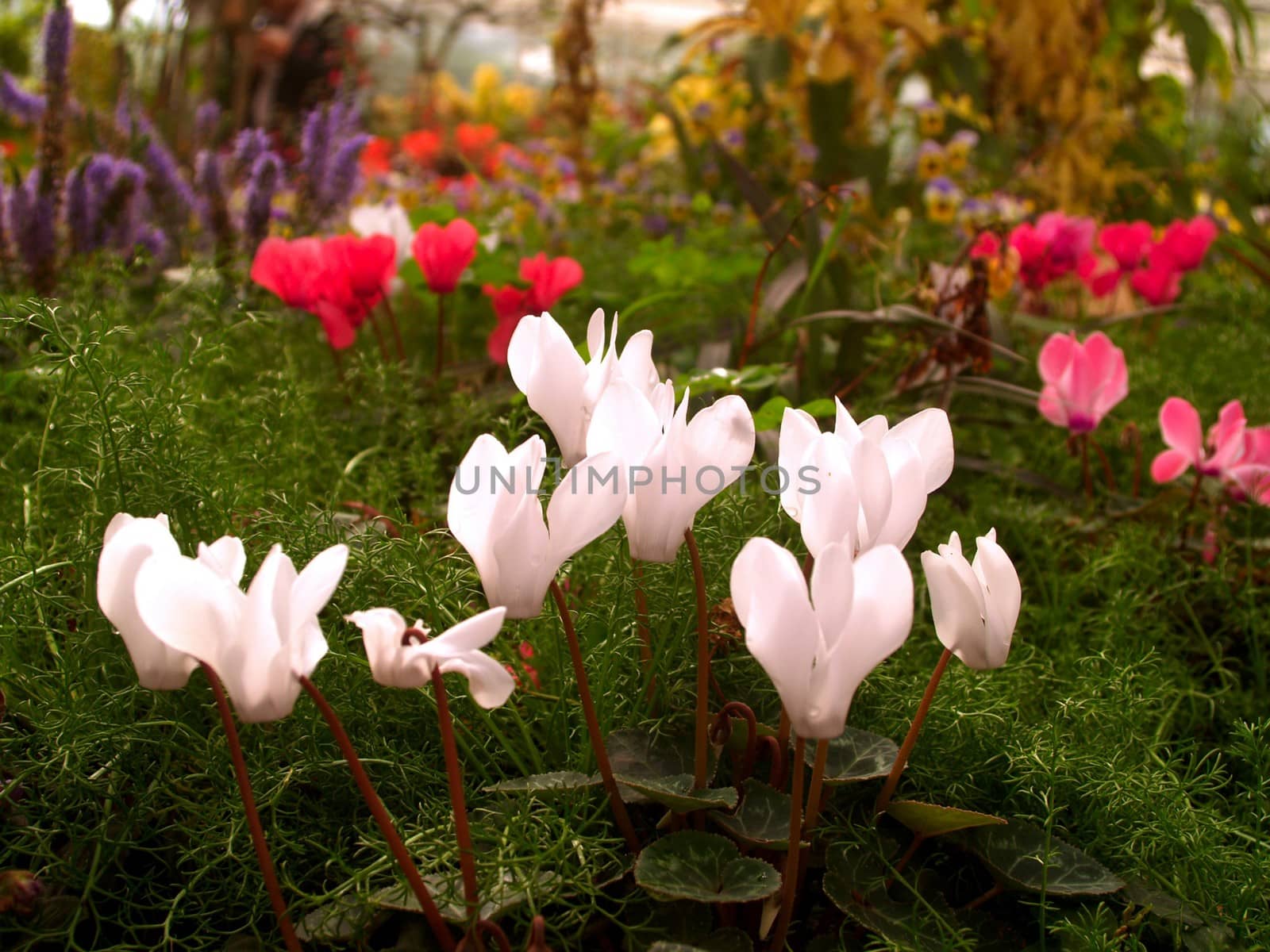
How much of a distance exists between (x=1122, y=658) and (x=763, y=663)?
545 mm

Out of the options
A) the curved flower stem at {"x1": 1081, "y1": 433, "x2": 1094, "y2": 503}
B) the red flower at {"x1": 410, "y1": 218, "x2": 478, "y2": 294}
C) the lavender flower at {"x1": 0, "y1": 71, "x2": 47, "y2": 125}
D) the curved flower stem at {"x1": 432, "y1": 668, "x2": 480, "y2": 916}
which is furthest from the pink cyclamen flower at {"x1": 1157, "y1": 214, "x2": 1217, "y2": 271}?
the lavender flower at {"x1": 0, "y1": 71, "x2": 47, "y2": 125}

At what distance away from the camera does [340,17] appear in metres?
6.03

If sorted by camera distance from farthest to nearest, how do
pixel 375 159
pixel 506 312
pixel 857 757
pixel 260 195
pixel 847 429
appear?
pixel 375 159 < pixel 260 195 < pixel 506 312 < pixel 857 757 < pixel 847 429

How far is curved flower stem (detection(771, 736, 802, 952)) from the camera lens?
1.69 ft

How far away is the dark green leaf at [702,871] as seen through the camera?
21.0 inches

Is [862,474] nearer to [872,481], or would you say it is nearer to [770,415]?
[872,481]

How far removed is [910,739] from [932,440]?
0.17 m

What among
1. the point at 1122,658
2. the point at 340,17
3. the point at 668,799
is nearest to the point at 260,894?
the point at 668,799

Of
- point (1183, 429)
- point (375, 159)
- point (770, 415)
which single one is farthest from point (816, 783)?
point (375, 159)

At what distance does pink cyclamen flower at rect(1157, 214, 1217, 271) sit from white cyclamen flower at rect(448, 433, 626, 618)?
1415 millimetres

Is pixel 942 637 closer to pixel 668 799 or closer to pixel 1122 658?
pixel 668 799

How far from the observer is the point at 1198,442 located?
40.8 inches

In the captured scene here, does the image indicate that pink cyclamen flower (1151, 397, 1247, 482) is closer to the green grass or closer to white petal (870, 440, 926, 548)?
the green grass

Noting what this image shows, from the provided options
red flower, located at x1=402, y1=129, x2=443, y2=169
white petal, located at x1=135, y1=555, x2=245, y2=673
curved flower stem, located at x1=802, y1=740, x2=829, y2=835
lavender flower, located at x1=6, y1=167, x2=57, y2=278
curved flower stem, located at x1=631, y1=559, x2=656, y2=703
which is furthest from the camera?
red flower, located at x1=402, y1=129, x2=443, y2=169
